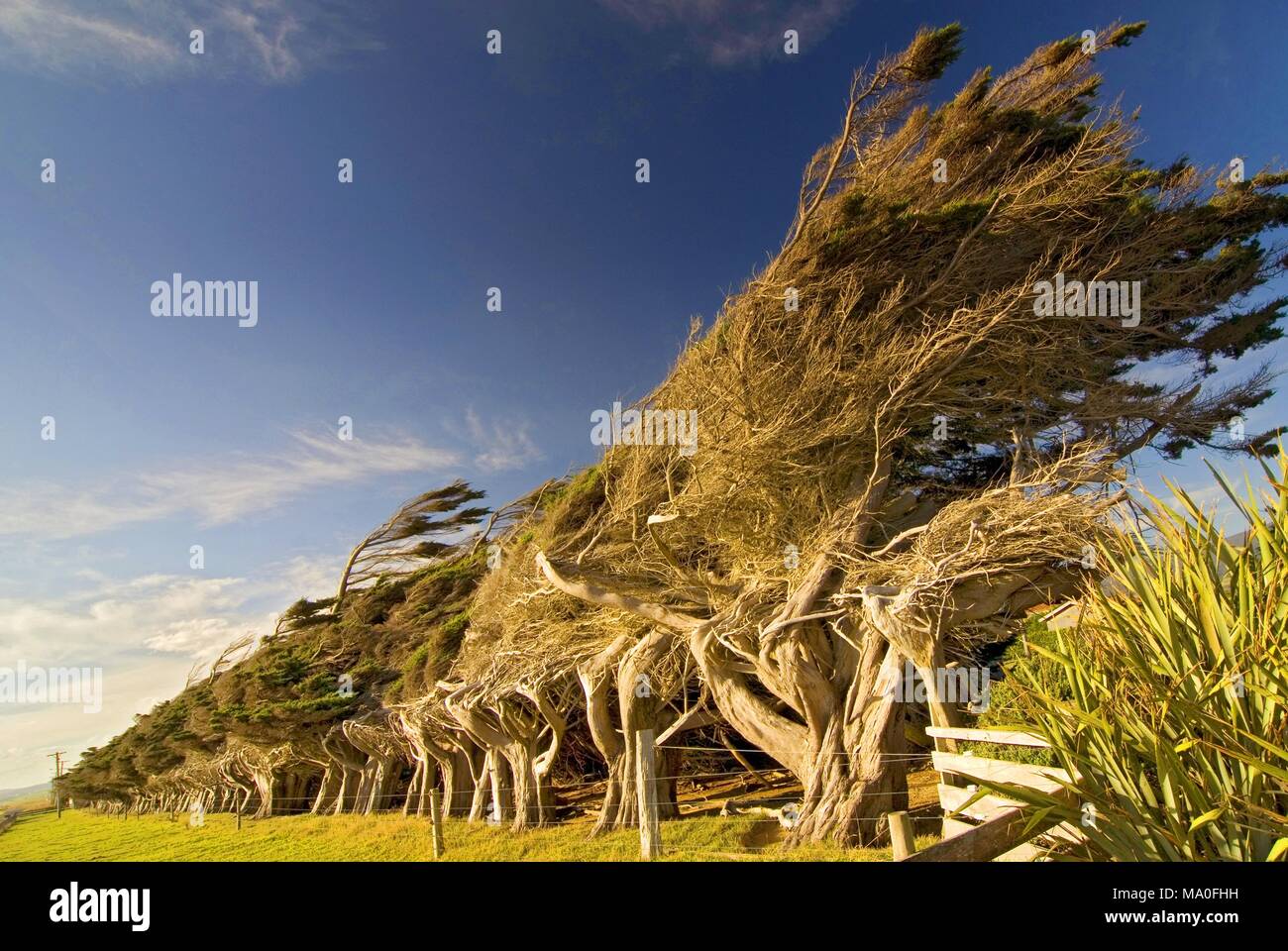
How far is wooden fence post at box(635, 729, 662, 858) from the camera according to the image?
7824mm

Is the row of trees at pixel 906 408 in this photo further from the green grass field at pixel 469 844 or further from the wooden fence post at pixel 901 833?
the wooden fence post at pixel 901 833

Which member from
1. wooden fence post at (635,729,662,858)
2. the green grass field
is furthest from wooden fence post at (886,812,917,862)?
wooden fence post at (635,729,662,858)

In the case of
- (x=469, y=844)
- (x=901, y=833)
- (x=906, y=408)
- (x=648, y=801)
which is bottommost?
(x=469, y=844)

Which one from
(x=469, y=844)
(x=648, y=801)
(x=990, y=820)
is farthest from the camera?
(x=469, y=844)

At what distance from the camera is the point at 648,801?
7914 mm

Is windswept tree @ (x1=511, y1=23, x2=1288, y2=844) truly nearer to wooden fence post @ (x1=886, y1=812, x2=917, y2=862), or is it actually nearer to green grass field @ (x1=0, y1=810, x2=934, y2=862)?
green grass field @ (x1=0, y1=810, x2=934, y2=862)

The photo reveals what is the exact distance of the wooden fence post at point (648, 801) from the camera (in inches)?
308

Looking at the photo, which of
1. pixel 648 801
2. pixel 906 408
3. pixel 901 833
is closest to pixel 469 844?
pixel 648 801

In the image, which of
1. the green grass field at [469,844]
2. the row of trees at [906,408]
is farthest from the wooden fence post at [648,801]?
the row of trees at [906,408]

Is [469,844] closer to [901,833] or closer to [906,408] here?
[901,833]

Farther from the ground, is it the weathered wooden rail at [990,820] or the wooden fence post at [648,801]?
the weathered wooden rail at [990,820]
